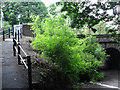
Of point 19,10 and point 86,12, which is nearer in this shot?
point 86,12

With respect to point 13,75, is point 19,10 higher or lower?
higher

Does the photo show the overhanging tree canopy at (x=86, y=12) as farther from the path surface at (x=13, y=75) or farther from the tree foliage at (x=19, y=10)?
the tree foliage at (x=19, y=10)

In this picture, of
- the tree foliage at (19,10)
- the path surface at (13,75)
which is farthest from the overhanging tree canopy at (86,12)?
the tree foliage at (19,10)

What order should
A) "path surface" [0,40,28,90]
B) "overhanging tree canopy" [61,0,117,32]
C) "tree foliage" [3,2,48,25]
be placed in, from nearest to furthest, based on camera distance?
1. "path surface" [0,40,28,90]
2. "overhanging tree canopy" [61,0,117,32]
3. "tree foliage" [3,2,48,25]

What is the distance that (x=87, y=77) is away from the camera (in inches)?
384

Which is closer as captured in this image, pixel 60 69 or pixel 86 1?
pixel 86 1

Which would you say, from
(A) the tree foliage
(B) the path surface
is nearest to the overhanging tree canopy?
(B) the path surface

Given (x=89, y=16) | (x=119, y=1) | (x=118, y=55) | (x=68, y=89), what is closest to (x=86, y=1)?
(x=89, y=16)

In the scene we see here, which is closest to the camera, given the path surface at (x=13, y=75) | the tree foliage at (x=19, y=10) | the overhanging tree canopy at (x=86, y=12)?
the path surface at (x=13, y=75)

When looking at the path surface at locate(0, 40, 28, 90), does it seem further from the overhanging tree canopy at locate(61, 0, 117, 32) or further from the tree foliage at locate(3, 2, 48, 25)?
the tree foliage at locate(3, 2, 48, 25)

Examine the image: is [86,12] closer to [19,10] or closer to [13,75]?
[13,75]

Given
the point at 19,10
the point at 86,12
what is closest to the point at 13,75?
the point at 86,12

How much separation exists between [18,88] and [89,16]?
2.68 metres

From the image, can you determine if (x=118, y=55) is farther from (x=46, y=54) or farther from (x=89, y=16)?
(x=89, y=16)
